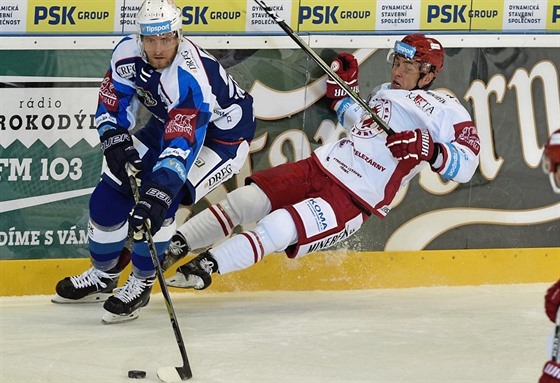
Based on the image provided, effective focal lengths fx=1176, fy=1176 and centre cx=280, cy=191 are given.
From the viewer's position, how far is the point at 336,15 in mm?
5461

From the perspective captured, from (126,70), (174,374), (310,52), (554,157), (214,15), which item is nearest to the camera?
(554,157)

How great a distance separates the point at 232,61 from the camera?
5.34 m

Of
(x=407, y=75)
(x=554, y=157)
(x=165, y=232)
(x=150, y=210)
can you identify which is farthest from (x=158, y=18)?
(x=554, y=157)

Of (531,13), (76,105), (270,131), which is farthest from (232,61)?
(531,13)

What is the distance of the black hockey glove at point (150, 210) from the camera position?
14.1ft

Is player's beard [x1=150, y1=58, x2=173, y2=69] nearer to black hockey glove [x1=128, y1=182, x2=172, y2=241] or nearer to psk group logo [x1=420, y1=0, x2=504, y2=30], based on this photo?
black hockey glove [x1=128, y1=182, x2=172, y2=241]

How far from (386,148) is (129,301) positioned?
4.05 ft

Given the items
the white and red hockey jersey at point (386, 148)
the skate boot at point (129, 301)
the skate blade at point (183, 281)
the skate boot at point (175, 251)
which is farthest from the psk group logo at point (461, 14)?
the skate boot at point (129, 301)

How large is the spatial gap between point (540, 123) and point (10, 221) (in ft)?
8.23

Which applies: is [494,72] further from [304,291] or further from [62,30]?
[62,30]

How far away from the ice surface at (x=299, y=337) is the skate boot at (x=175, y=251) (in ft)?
0.70

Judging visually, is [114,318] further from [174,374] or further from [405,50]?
[405,50]

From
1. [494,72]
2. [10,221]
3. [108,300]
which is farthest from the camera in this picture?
[494,72]

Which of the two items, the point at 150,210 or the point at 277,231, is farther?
the point at 277,231
